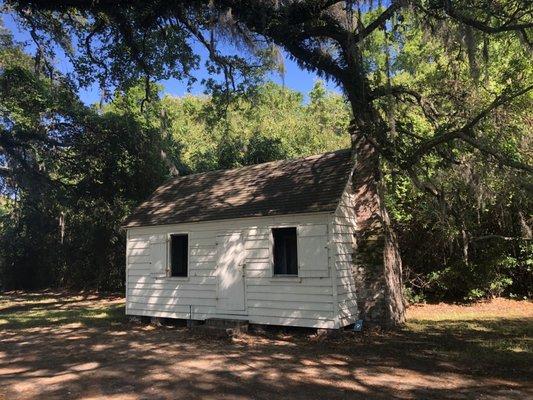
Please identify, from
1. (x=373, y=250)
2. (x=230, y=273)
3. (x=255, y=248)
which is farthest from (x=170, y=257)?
(x=373, y=250)

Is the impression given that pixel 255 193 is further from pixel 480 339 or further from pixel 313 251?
pixel 480 339

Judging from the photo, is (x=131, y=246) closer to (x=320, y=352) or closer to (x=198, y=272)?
(x=198, y=272)

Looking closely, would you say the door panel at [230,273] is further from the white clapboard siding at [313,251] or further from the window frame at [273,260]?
the white clapboard siding at [313,251]

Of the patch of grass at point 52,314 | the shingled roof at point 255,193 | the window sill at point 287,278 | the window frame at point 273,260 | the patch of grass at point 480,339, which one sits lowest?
the patch of grass at point 52,314

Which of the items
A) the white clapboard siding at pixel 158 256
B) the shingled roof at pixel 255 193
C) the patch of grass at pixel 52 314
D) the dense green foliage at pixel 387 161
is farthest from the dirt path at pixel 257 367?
the dense green foliage at pixel 387 161

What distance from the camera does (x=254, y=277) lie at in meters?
10.8

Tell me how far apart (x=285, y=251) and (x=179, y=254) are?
3307 millimetres

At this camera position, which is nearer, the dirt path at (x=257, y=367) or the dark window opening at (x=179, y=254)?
the dirt path at (x=257, y=367)

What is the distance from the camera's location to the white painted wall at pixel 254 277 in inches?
389

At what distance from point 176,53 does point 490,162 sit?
28.1ft

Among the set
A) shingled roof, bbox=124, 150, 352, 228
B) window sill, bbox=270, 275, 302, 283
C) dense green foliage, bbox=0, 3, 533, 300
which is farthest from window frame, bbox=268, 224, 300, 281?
dense green foliage, bbox=0, 3, 533, 300

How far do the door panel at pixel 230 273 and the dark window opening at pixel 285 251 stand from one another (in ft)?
2.85

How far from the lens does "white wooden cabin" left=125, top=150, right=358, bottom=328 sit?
32.7 feet

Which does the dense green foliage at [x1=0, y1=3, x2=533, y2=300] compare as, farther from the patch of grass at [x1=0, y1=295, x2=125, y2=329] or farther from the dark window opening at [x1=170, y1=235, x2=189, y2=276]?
the patch of grass at [x1=0, y1=295, x2=125, y2=329]
